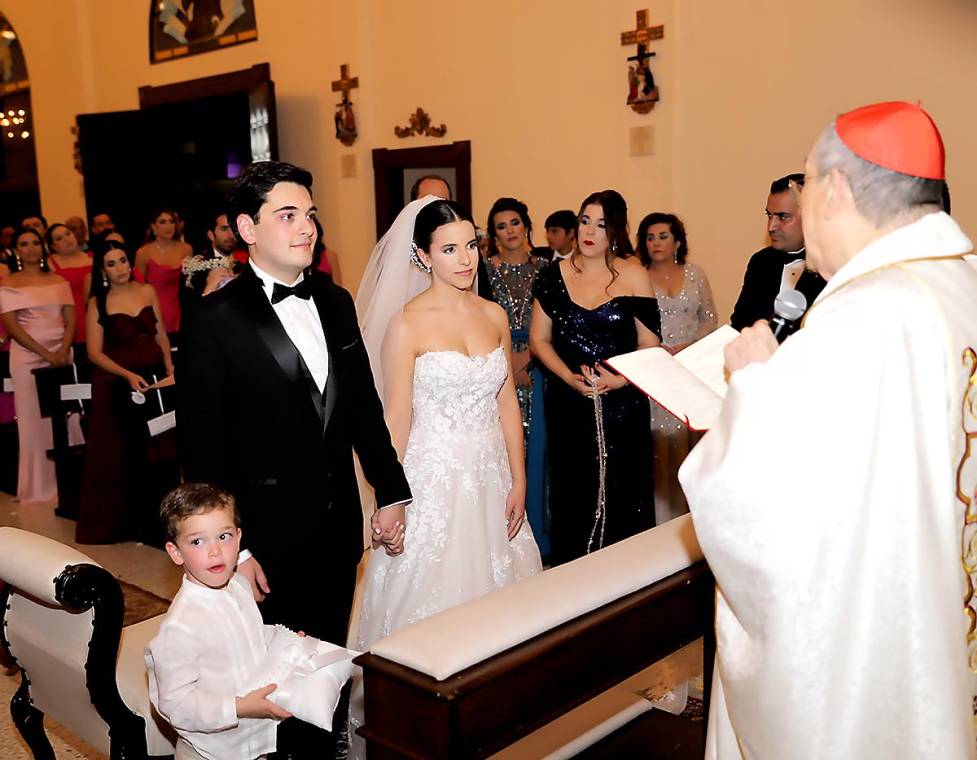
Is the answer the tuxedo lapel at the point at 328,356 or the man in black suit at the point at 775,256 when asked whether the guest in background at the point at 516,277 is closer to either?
the man in black suit at the point at 775,256

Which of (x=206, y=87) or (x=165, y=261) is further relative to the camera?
(x=206, y=87)

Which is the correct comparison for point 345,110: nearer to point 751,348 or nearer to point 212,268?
point 212,268

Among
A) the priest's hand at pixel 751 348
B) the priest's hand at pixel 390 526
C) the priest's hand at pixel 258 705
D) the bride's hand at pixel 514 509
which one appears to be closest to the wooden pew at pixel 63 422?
the bride's hand at pixel 514 509

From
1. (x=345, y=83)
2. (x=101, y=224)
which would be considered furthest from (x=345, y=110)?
(x=101, y=224)

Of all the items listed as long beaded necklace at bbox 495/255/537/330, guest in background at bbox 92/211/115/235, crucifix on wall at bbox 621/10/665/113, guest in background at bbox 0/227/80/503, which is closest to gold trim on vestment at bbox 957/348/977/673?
long beaded necklace at bbox 495/255/537/330

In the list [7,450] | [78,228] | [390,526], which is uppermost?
[78,228]

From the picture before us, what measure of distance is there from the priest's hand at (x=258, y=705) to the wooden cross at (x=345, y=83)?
8663mm

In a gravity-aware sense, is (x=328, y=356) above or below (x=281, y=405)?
above

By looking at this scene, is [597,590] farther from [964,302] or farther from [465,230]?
[465,230]

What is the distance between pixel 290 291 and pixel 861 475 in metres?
1.62

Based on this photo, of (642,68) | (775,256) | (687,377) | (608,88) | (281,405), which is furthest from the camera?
(608,88)

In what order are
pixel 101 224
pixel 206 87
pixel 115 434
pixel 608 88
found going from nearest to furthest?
pixel 115 434 → pixel 608 88 → pixel 101 224 → pixel 206 87

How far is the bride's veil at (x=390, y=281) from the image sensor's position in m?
3.80

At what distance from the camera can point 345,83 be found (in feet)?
33.3
